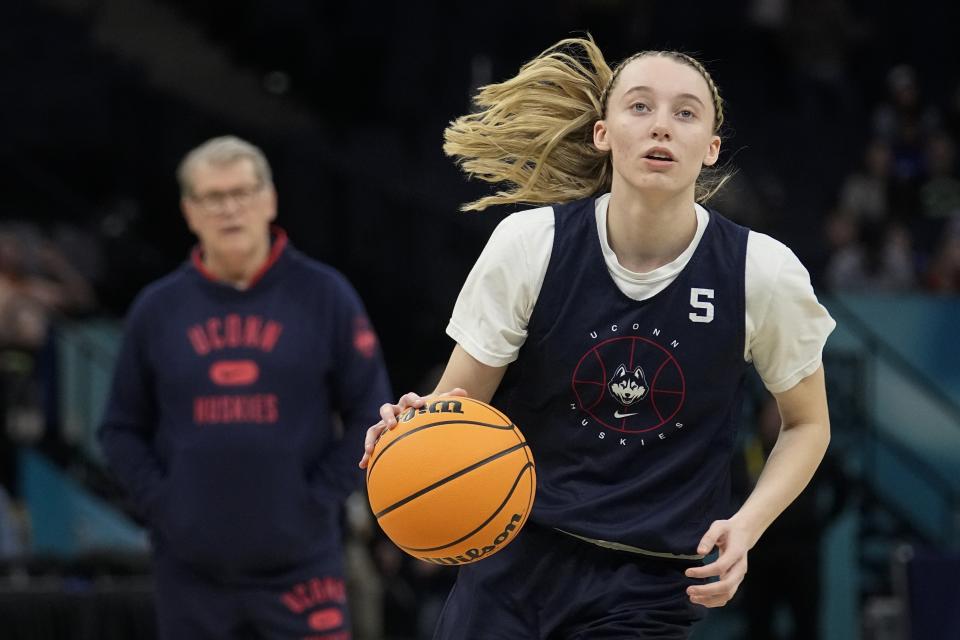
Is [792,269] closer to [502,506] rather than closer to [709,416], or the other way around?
[709,416]

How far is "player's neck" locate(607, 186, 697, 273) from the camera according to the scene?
3822mm

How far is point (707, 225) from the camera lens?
3891 mm

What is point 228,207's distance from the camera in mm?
5574

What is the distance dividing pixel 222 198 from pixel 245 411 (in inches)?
31.0

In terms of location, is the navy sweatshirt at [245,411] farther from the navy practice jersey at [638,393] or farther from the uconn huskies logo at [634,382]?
the uconn huskies logo at [634,382]

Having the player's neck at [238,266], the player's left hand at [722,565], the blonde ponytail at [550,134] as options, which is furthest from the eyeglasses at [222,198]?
the player's left hand at [722,565]

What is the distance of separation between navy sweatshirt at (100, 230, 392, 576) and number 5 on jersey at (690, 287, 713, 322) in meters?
2.00

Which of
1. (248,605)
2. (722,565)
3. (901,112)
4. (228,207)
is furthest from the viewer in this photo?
(901,112)

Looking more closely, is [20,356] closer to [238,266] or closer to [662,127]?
[238,266]

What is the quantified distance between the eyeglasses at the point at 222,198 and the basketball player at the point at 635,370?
1957 millimetres

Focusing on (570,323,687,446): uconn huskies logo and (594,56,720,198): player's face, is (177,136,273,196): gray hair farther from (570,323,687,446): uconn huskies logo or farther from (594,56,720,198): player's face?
(570,323,687,446): uconn huskies logo

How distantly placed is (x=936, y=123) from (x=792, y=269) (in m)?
9.83

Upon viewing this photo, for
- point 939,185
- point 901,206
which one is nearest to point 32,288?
point 901,206

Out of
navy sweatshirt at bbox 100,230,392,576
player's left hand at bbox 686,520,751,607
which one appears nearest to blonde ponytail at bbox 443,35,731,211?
player's left hand at bbox 686,520,751,607
